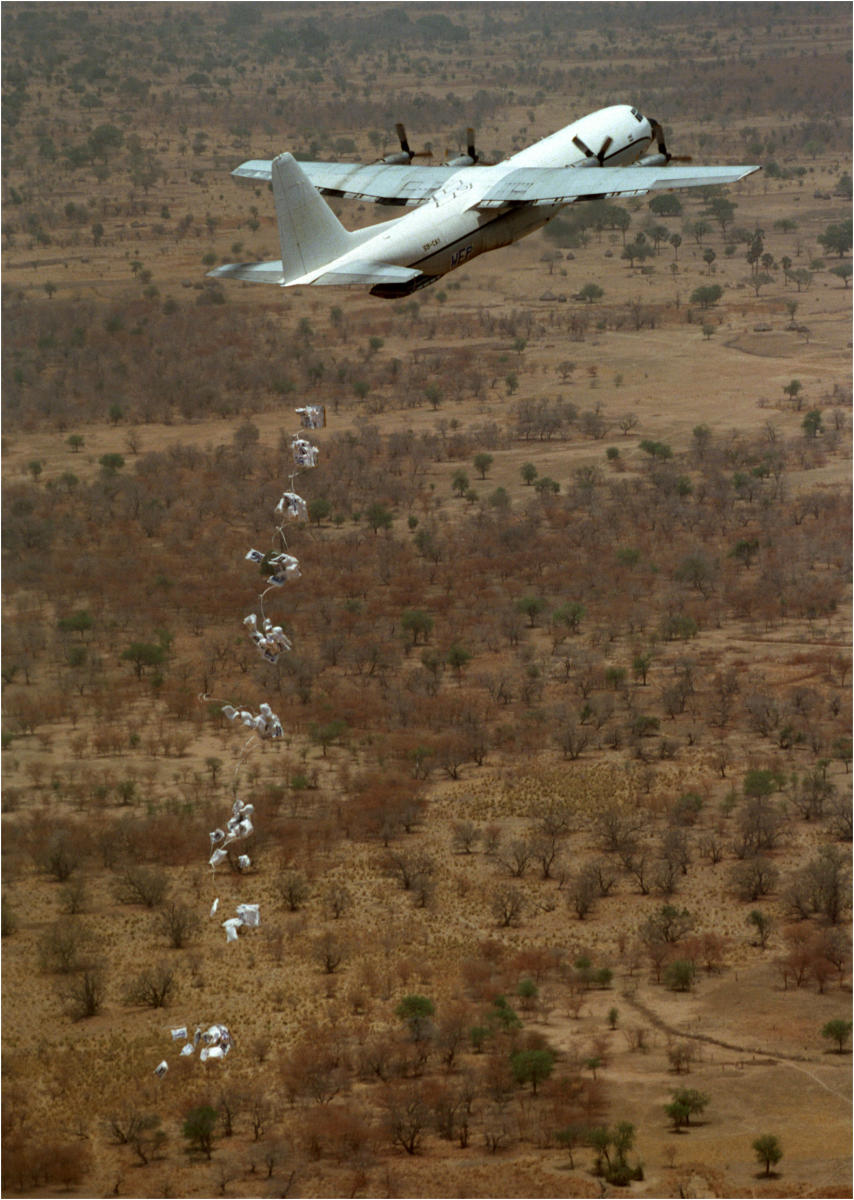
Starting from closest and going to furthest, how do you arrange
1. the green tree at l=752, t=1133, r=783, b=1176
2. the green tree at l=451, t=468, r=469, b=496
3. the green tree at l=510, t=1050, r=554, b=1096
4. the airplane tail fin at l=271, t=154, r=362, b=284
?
the airplane tail fin at l=271, t=154, r=362, b=284, the green tree at l=752, t=1133, r=783, b=1176, the green tree at l=510, t=1050, r=554, b=1096, the green tree at l=451, t=468, r=469, b=496

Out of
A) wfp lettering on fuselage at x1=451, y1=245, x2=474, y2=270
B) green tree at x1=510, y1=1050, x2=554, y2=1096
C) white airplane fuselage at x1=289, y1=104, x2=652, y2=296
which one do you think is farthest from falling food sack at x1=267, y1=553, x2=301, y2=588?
green tree at x1=510, y1=1050, x2=554, y2=1096

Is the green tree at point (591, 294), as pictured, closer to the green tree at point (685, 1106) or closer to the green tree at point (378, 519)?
the green tree at point (378, 519)

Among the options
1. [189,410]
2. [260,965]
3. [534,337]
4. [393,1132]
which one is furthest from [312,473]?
[393,1132]

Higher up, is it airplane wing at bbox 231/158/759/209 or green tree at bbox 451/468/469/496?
airplane wing at bbox 231/158/759/209

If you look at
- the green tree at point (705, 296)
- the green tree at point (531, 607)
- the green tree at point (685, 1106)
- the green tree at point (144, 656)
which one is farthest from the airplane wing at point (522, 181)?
the green tree at point (705, 296)

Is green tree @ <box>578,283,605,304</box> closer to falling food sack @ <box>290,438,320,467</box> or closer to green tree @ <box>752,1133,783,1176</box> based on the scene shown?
green tree @ <box>752,1133,783,1176</box>

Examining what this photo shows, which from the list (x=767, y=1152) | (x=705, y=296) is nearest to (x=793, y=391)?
(x=705, y=296)
